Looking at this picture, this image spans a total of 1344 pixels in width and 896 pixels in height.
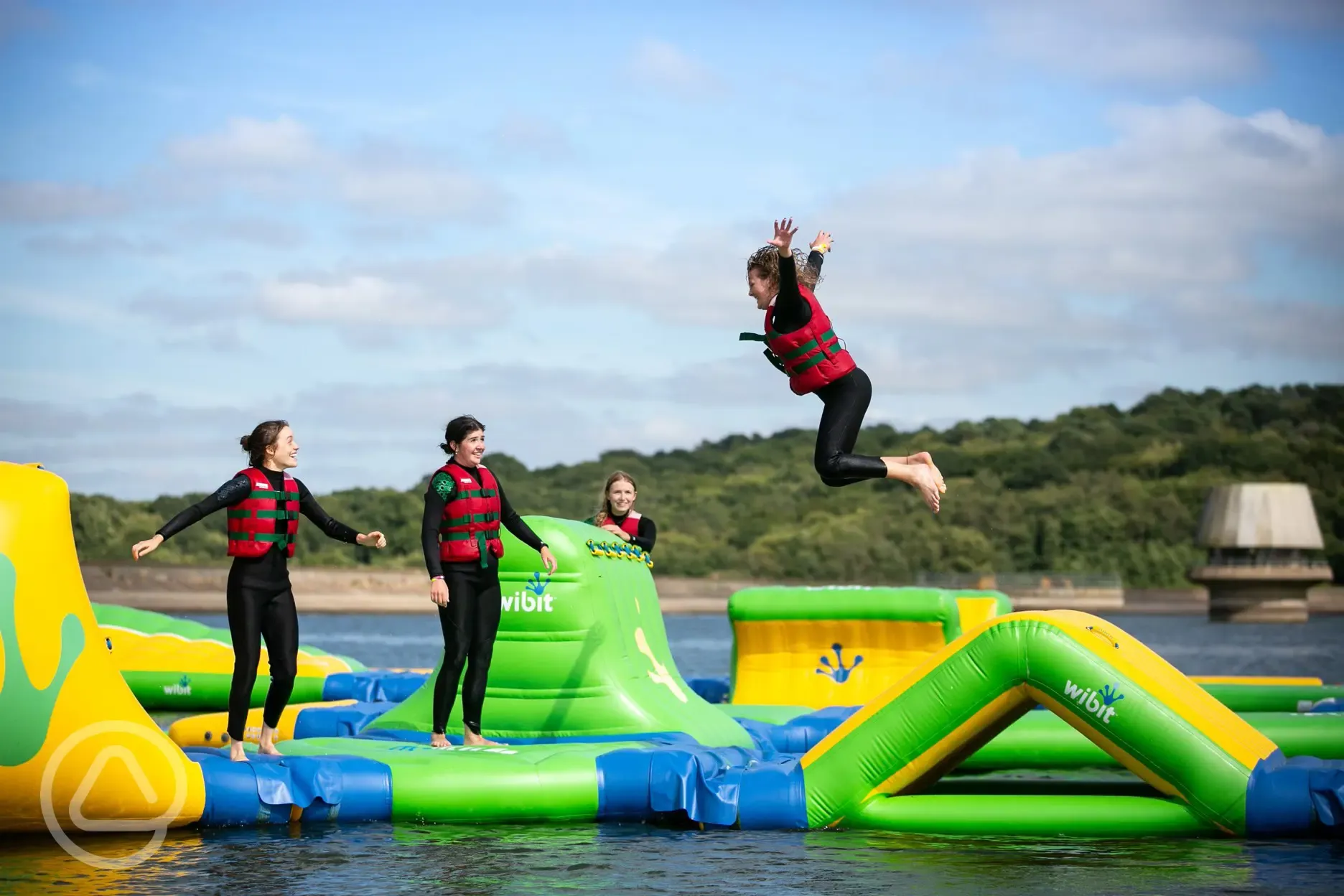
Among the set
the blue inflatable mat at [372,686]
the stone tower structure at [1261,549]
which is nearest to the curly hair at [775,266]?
the blue inflatable mat at [372,686]

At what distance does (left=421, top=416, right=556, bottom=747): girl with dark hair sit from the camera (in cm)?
909

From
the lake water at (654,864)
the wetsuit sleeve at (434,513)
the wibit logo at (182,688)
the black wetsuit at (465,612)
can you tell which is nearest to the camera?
the lake water at (654,864)

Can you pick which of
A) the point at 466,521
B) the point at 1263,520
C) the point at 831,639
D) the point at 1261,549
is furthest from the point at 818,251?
the point at 1261,549

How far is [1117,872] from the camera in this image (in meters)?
7.05

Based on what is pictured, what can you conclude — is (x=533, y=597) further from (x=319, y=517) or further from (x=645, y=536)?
(x=319, y=517)

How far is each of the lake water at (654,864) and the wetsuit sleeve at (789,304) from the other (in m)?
2.45

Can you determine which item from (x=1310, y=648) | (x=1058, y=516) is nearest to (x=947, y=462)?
(x=1058, y=516)

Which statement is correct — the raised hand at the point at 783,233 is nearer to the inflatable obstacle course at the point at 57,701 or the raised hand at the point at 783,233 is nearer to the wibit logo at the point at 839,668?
the inflatable obstacle course at the point at 57,701

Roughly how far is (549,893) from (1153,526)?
86.9 meters

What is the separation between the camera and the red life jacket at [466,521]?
9.10 m

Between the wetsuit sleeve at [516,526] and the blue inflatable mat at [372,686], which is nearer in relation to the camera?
the wetsuit sleeve at [516,526]

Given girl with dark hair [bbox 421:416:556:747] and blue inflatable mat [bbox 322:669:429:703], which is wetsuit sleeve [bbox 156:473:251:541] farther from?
blue inflatable mat [bbox 322:669:429:703]

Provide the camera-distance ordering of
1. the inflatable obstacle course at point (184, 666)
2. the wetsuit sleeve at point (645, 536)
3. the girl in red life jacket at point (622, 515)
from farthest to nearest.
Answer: the inflatable obstacle course at point (184, 666), the girl in red life jacket at point (622, 515), the wetsuit sleeve at point (645, 536)

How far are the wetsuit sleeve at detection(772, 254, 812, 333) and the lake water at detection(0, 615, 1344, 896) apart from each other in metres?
2.45
